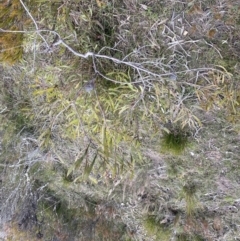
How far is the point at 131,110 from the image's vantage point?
1.78 meters

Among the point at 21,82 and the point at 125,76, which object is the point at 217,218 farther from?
the point at 21,82

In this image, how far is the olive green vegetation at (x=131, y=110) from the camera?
1.70 m

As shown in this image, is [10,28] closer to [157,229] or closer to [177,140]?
[177,140]

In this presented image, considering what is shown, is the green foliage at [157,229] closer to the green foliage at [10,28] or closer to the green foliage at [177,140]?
the green foliage at [177,140]

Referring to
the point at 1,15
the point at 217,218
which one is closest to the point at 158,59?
the point at 1,15

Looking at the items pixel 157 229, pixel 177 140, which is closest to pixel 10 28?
pixel 177 140

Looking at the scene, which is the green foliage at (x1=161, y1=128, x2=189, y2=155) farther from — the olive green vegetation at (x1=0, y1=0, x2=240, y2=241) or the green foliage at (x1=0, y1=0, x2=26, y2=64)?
the green foliage at (x1=0, y1=0, x2=26, y2=64)

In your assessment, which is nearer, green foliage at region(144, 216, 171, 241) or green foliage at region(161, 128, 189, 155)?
green foliage at region(161, 128, 189, 155)

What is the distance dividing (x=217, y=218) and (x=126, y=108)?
37.6 inches

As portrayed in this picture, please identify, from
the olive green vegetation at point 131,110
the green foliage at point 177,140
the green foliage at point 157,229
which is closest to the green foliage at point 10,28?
the olive green vegetation at point 131,110

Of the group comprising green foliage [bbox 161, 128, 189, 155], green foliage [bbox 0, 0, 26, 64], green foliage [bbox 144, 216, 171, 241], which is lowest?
green foliage [bbox 144, 216, 171, 241]

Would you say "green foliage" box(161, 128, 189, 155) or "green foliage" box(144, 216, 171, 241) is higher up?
"green foliage" box(161, 128, 189, 155)

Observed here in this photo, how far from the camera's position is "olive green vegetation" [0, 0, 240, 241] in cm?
170

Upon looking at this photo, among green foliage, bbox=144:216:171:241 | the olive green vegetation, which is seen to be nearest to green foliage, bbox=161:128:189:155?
the olive green vegetation
